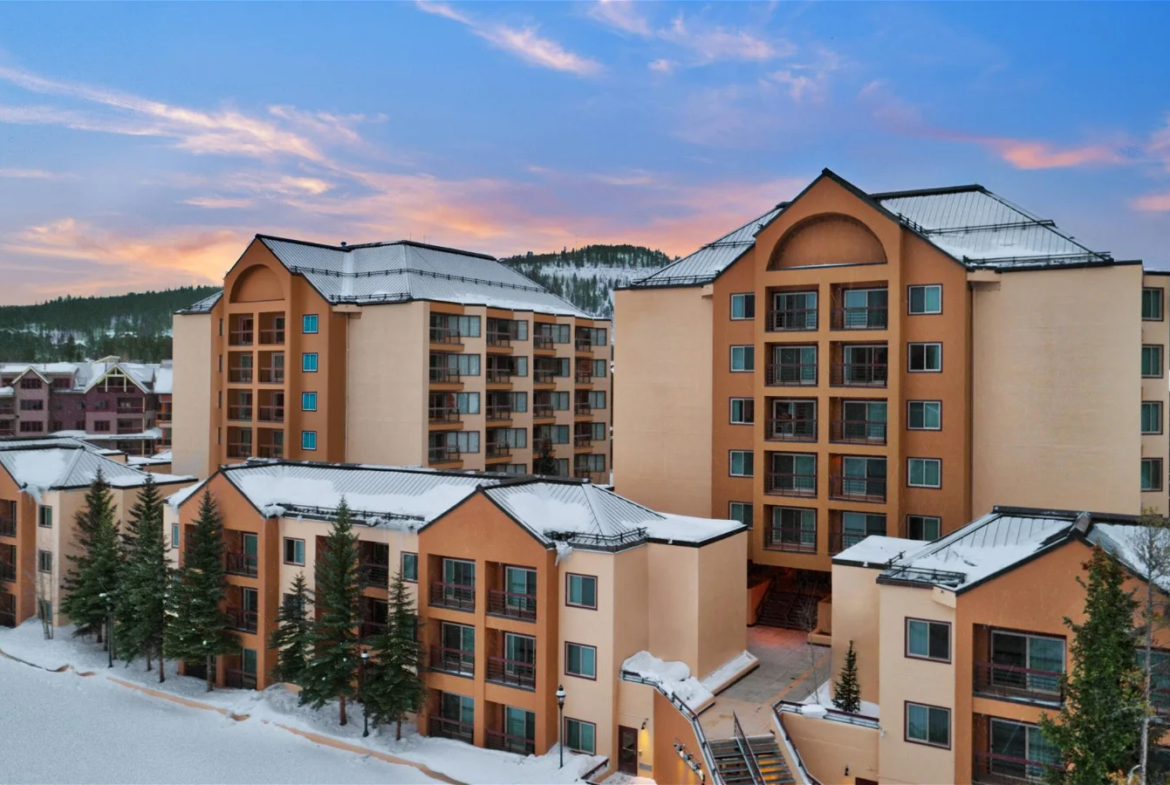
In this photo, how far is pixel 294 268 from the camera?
46.2m

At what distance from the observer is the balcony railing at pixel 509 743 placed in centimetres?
2644

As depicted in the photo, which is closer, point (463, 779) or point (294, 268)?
point (463, 779)

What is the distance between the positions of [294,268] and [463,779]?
30.2m

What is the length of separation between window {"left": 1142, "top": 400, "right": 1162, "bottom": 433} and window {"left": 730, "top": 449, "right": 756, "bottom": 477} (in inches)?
544

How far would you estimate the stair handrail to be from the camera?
22444mm

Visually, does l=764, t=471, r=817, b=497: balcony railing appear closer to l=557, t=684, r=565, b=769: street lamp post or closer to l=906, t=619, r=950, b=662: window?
l=906, t=619, r=950, b=662: window

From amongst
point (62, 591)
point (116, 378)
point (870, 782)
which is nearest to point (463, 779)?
point (870, 782)

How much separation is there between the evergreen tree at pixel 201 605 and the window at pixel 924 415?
1022 inches

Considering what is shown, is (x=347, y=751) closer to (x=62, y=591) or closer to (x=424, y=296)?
(x=62, y=591)

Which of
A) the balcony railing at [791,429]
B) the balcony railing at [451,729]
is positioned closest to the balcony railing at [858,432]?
the balcony railing at [791,429]

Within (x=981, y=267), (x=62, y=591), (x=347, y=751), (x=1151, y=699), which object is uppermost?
(x=981, y=267)

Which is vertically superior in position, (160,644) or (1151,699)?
(1151,699)

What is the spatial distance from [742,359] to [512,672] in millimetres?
15723

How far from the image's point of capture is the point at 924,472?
3186 centimetres
